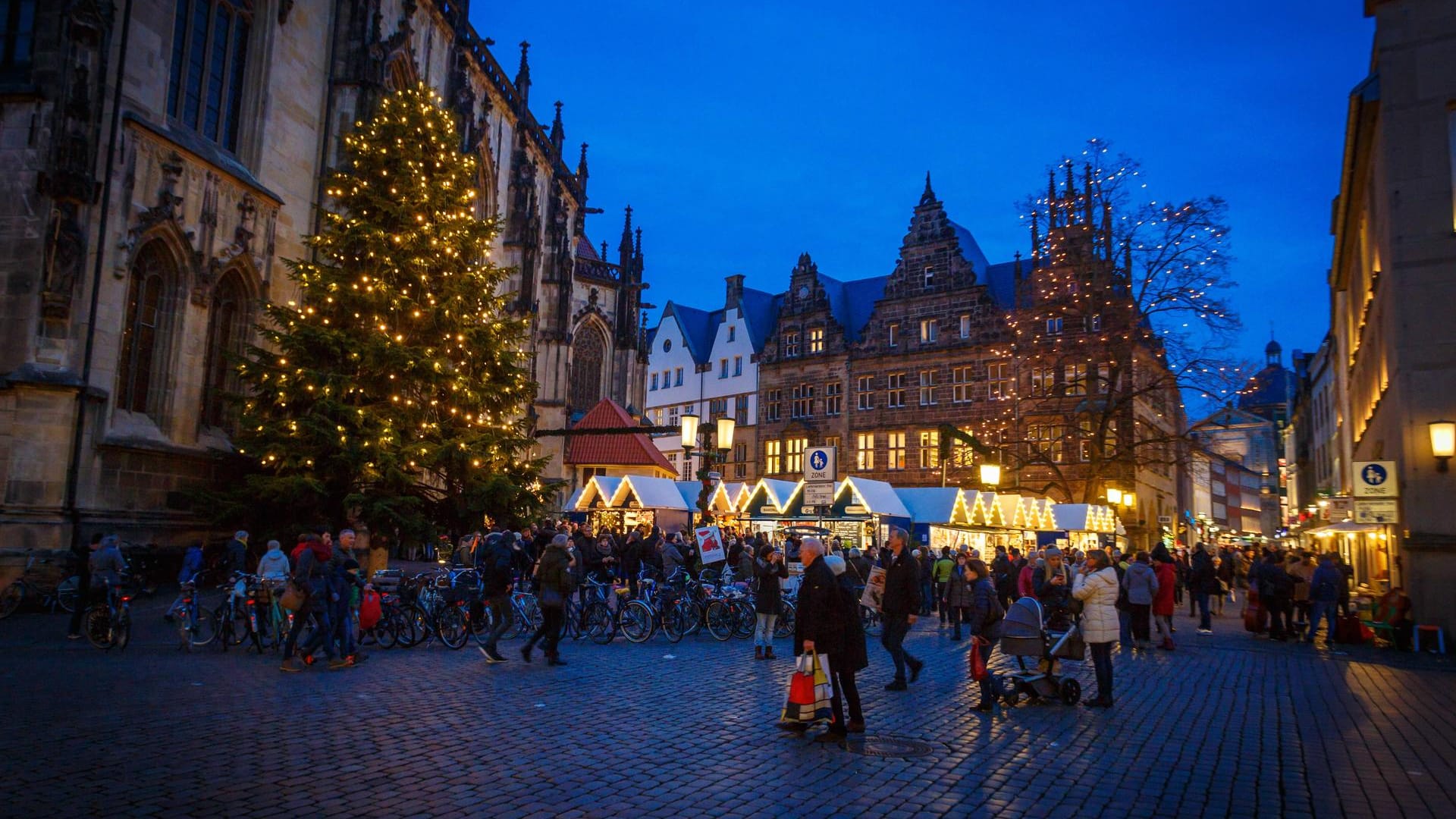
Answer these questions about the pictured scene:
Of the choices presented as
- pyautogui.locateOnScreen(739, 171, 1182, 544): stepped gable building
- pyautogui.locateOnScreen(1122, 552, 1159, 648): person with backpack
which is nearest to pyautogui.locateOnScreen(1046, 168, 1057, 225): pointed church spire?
pyautogui.locateOnScreen(739, 171, 1182, 544): stepped gable building

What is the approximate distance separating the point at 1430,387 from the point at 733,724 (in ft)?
45.7

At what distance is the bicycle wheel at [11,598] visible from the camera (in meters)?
15.0

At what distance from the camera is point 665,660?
13.1 metres

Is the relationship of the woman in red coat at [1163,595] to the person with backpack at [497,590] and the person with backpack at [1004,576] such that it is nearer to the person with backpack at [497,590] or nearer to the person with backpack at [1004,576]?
the person with backpack at [1004,576]

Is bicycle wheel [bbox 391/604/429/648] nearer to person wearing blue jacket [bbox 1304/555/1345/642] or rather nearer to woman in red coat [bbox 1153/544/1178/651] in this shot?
woman in red coat [bbox 1153/544/1178/651]

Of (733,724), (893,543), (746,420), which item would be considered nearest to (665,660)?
(893,543)

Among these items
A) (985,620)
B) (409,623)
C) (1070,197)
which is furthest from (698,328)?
(985,620)

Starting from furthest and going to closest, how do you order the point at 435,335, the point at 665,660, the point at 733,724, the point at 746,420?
the point at 746,420 → the point at 435,335 → the point at 665,660 → the point at 733,724

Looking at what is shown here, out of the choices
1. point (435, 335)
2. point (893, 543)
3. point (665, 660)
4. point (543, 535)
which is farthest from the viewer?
point (543, 535)

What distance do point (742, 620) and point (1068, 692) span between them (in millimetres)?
7380

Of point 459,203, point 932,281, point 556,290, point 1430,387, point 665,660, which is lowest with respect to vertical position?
point 665,660

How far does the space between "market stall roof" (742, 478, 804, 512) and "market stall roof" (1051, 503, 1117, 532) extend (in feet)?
32.2

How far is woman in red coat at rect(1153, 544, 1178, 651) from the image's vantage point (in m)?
16.7

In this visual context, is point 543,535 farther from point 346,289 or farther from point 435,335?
point 346,289
